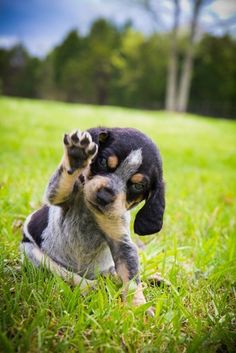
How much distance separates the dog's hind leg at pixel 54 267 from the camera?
8.68 ft

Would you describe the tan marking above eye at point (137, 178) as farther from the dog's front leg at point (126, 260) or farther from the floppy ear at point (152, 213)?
the dog's front leg at point (126, 260)

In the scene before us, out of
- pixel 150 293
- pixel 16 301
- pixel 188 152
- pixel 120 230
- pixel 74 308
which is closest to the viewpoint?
pixel 16 301

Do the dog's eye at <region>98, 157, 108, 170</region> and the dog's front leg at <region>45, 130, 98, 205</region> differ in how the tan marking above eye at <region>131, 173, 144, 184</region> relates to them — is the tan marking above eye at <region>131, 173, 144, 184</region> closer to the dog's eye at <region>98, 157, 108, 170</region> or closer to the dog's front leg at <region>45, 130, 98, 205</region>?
the dog's eye at <region>98, 157, 108, 170</region>

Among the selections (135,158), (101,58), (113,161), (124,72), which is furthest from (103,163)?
(101,58)

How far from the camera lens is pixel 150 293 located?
2.80m

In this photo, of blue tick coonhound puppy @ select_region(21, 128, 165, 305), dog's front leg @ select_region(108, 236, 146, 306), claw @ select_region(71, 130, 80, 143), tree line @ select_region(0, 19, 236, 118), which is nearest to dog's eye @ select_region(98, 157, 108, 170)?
blue tick coonhound puppy @ select_region(21, 128, 165, 305)

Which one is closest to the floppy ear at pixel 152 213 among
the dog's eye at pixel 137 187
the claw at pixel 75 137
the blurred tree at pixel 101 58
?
the dog's eye at pixel 137 187

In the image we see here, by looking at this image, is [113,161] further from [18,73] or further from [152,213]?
[18,73]

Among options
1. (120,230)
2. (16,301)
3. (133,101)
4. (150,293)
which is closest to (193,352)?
(150,293)

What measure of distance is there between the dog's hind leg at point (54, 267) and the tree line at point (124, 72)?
39146 mm

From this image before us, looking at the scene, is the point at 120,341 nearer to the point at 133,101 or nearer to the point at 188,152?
the point at 188,152

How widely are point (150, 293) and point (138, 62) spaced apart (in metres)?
46.6

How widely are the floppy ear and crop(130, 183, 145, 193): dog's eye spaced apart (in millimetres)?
136

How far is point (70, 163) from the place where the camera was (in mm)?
2271
